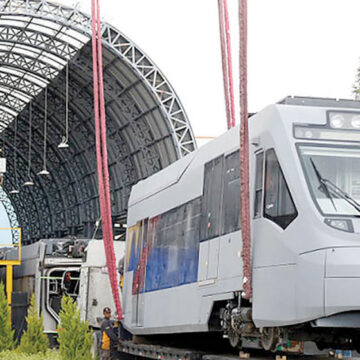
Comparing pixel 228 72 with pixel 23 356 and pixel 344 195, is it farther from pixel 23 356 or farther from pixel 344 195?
pixel 23 356

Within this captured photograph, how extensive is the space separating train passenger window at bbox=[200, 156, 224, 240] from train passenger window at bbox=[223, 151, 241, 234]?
285mm

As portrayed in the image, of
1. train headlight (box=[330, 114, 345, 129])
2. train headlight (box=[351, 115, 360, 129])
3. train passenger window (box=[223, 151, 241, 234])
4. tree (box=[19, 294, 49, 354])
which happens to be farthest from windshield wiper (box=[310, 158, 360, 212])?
tree (box=[19, 294, 49, 354])

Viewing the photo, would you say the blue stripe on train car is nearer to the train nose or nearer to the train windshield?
the train windshield

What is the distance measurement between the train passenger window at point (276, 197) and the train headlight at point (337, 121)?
786 millimetres

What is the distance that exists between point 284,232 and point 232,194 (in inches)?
69.4

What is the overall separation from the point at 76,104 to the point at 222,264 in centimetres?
3919

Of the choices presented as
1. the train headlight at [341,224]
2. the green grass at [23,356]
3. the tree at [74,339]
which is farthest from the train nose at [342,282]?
the green grass at [23,356]

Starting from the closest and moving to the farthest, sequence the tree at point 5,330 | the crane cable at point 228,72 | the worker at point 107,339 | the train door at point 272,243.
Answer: the train door at point 272,243 < the crane cable at point 228,72 < the worker at point 107,339 < the tree at point 5,330

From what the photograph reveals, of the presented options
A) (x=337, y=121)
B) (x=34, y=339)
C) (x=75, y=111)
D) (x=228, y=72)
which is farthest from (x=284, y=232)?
(x=75, y=111)

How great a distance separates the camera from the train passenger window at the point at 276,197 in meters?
10.9

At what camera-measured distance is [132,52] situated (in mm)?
39406

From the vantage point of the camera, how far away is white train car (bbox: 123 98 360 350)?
403 inches

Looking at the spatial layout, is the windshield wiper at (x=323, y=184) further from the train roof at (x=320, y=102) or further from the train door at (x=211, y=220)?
the train door at (x=211, y=220)

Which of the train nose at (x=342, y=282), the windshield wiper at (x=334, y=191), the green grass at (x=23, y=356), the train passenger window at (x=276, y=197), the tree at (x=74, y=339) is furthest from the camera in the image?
the green grass at (x=23, y=356)
